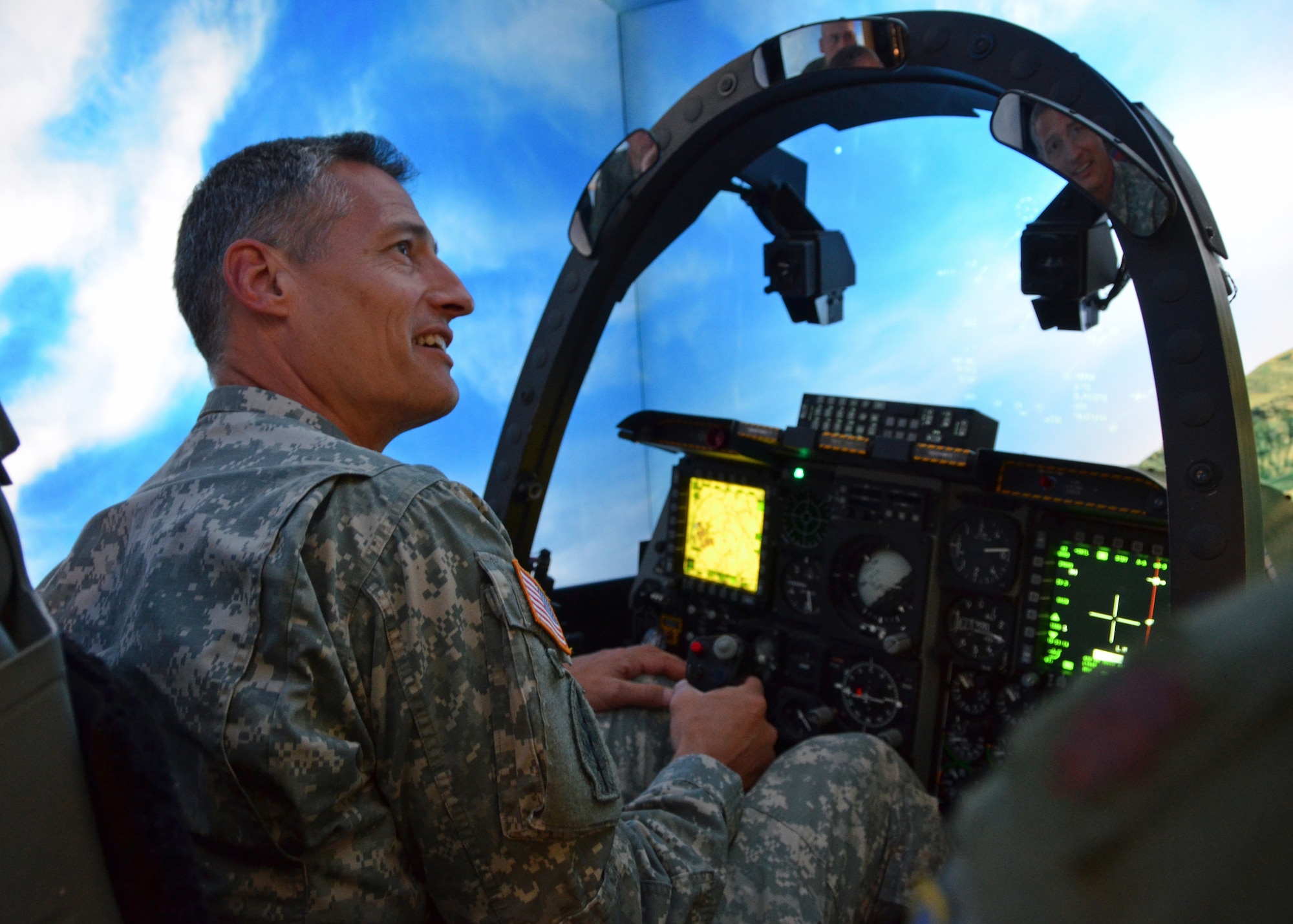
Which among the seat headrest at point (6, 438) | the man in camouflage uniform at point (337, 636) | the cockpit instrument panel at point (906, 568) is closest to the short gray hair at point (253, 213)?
the man in camouflage uniform at point (337, 636)

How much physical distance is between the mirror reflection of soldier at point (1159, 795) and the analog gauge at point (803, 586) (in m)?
2.07

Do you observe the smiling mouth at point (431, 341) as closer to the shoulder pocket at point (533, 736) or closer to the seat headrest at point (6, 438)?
the shoulder pocket at point (533, 736)

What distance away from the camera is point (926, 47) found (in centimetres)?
151

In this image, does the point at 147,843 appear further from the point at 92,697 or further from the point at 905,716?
the point at 905,716

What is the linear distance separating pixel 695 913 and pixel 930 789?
3.90 ft

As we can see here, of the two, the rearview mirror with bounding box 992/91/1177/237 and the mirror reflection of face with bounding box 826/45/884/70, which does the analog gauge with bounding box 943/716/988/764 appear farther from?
the mirror reflection of face with bounding box 826/45/884/70

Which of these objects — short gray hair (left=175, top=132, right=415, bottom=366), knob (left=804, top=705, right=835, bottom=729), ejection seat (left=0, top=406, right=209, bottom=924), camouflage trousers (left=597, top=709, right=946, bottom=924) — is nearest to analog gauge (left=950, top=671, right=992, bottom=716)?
knob (left=804, top=705, right=835, bottom=729)

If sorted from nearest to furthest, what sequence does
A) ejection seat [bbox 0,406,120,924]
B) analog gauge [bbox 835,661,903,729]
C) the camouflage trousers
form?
ejection seat [bbox 0,406,120,924] < the camouflage trousers < analog gauge [bbox 835,661,903,729]

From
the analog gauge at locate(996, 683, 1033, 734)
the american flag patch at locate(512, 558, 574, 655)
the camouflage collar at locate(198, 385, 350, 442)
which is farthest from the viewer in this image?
the analog gauge at locate(996, 683, 1033, 734)

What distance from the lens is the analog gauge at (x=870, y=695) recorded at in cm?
214

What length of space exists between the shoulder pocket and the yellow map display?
149cm

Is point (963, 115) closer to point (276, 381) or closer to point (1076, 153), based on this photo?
A: point (1076, 153)

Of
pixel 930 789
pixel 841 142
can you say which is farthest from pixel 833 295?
pixel 841 142

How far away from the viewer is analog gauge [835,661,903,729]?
214cm
